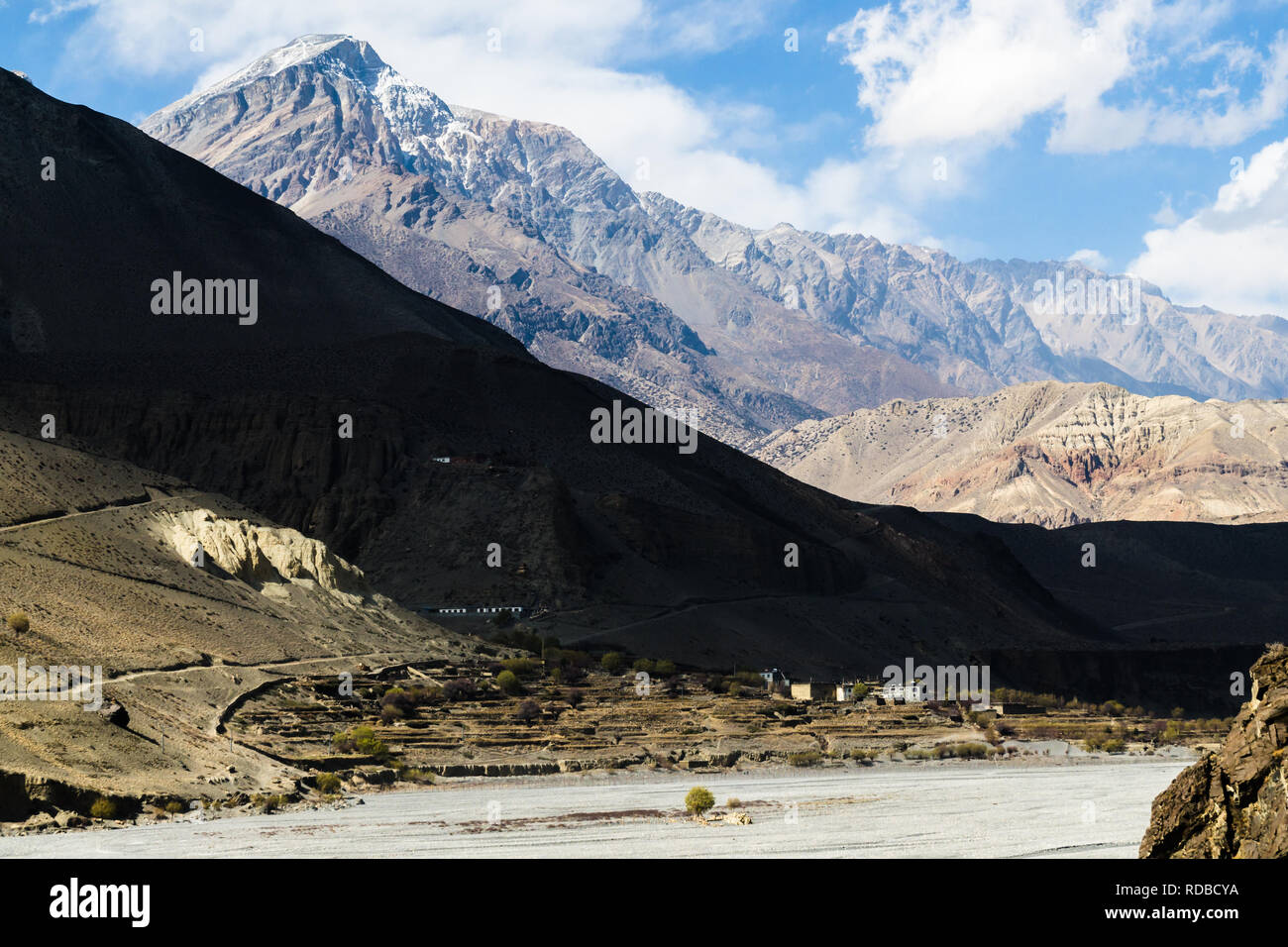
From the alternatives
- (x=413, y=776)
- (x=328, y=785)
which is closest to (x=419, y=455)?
(x=413, y=776)

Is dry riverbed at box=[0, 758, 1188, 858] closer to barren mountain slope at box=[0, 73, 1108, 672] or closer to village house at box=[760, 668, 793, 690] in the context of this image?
village house at box=[760, 668, 793, 690]

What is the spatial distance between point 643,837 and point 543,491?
74121mm

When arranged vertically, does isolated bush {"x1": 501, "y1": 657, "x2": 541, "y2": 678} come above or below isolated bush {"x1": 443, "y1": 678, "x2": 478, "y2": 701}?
above

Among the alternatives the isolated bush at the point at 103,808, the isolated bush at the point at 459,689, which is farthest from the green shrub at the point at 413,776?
the isolated bush at the point at 103,808

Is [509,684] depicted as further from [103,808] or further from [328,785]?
[103,808]

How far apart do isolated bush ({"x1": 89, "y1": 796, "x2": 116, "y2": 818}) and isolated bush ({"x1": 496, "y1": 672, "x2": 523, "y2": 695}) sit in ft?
120

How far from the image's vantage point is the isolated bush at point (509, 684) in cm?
7512

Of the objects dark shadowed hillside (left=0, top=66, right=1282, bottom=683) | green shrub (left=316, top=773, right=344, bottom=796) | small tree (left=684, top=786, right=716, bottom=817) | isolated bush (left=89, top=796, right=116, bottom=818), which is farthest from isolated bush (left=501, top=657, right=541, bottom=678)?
isolated bush (left=89, top=796, right=116, bottom=818)

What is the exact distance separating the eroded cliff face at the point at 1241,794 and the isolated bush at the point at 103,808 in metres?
28.3

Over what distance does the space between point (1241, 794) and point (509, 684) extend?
5967cm

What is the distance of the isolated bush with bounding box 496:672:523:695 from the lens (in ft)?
246

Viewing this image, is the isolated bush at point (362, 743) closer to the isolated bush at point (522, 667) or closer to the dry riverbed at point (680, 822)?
the dry riverbed at point (680, 822)

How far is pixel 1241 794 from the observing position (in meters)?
17.6
